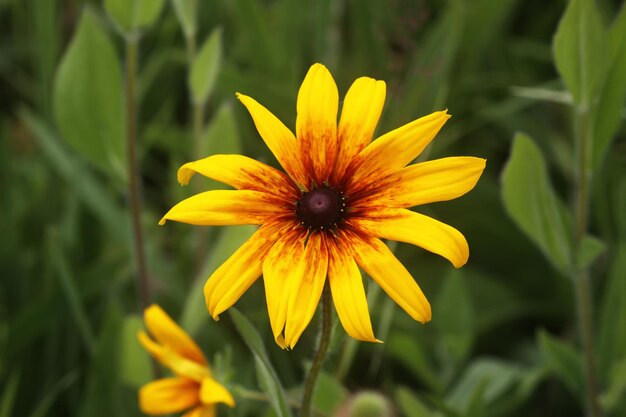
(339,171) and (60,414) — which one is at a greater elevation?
(339,171)

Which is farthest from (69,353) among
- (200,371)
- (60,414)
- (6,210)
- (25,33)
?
(25,33)

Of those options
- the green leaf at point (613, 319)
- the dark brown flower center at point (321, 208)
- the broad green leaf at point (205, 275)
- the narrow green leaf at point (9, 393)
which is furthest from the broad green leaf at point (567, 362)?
the narrow green leaf at point (9, 393)

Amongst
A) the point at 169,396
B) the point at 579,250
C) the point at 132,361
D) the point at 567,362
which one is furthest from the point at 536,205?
the point at 132,361

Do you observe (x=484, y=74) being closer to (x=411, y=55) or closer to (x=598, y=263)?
(x=411, y=55)

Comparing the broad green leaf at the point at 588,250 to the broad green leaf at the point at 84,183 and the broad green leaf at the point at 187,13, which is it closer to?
the broad green leaf at the point at 187,13

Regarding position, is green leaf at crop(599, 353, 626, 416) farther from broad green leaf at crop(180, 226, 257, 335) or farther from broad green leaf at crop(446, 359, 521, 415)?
broad green leaf at crop(180, 226, 257, 335)

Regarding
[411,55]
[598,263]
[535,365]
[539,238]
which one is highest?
[411,55]
